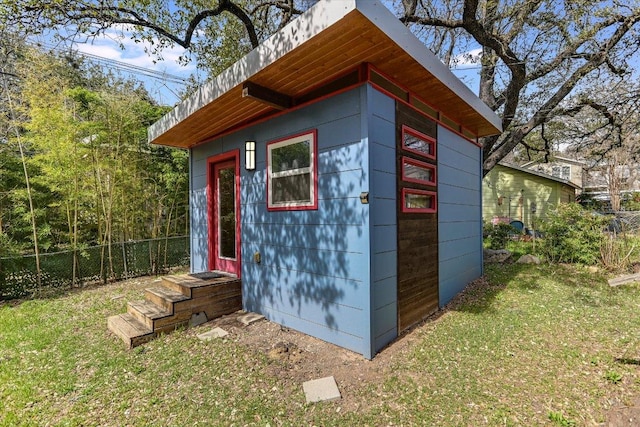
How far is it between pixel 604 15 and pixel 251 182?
6.39 metres

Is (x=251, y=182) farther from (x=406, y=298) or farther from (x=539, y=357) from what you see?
(x=539, y=357)

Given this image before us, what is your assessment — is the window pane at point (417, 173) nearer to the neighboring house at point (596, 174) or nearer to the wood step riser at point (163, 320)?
the wood step riser at point (163, 320)

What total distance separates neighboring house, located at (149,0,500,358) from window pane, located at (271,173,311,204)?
0.06ft

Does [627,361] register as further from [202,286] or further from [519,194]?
[519,194]

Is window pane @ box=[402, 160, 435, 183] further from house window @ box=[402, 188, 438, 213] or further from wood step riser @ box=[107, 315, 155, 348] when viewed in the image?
wood step riser @ box=[107, 315, 155, 348]

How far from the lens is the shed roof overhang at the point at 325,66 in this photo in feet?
7.12

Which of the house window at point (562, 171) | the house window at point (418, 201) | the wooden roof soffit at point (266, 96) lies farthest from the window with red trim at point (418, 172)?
the house window at point (562, 171)

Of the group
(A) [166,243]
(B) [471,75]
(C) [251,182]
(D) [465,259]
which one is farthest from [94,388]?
(B) [471,75]

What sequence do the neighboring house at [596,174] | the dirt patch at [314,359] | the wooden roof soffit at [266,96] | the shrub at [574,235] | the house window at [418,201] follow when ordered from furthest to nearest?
the neighboring house at [596,174]
the shrub at [574,235]
the house window at [418,201]
the wooden roof soffit at [266,96]
the dirt patch at [314,359]

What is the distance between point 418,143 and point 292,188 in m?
1.56

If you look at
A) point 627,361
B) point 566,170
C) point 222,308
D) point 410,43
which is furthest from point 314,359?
point 566,170

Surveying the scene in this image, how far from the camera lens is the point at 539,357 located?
2.76 metres

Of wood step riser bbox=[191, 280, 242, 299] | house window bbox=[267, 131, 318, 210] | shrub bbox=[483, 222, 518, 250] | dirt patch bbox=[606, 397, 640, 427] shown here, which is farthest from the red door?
shrub bbox=[483, 222, 518, 250]

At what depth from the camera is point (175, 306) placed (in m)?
3.47
